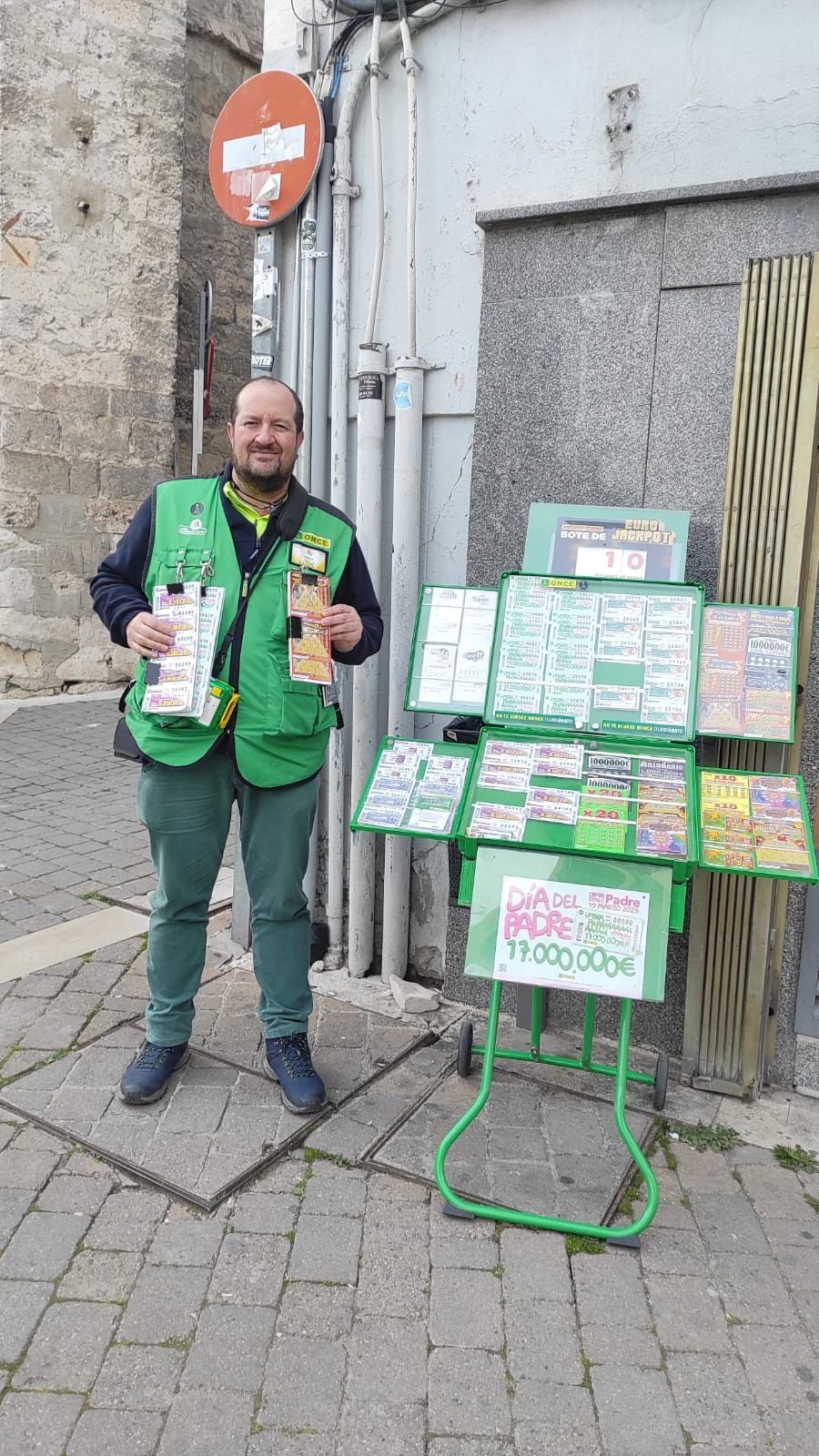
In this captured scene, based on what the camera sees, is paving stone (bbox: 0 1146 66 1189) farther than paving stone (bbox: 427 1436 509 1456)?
Yes

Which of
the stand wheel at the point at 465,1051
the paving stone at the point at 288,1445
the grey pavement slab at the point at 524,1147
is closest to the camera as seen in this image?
the paving stone at the point at 288,1445

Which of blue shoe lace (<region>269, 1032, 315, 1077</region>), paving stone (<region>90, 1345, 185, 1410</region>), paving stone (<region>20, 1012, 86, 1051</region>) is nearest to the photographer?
paving stone (<region>90, 1345, 185, 1410</region>)

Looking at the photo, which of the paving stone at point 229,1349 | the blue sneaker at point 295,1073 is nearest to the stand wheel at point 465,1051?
the blue sneaker at point 295,1073

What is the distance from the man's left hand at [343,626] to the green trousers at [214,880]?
43cm

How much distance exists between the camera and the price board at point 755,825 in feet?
8.25

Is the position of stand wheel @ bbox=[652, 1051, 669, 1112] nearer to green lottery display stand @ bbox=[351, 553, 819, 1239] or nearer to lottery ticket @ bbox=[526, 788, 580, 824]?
green lottery display stand @ bbox=[351, 553, 819, 1239]

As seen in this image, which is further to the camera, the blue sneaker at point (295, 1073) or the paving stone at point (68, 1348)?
the blue sneaker at point (295, 1073)

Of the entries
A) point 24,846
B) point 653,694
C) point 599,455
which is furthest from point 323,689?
point 24,846

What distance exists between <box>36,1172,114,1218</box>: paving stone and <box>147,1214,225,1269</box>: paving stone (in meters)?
0.21

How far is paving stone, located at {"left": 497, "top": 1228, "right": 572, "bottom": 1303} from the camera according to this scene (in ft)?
7.82

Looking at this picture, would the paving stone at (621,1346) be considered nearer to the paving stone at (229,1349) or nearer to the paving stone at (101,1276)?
the paving stone at (229,1349)

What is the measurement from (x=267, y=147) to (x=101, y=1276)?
3595 millimetres

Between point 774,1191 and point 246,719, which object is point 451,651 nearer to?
point 246,719

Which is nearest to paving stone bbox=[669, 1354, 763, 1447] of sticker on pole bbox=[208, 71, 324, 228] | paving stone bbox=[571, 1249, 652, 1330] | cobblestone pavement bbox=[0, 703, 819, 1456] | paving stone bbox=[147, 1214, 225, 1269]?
cobblestone pavement bbox=[0, 703, 819, 1456]
